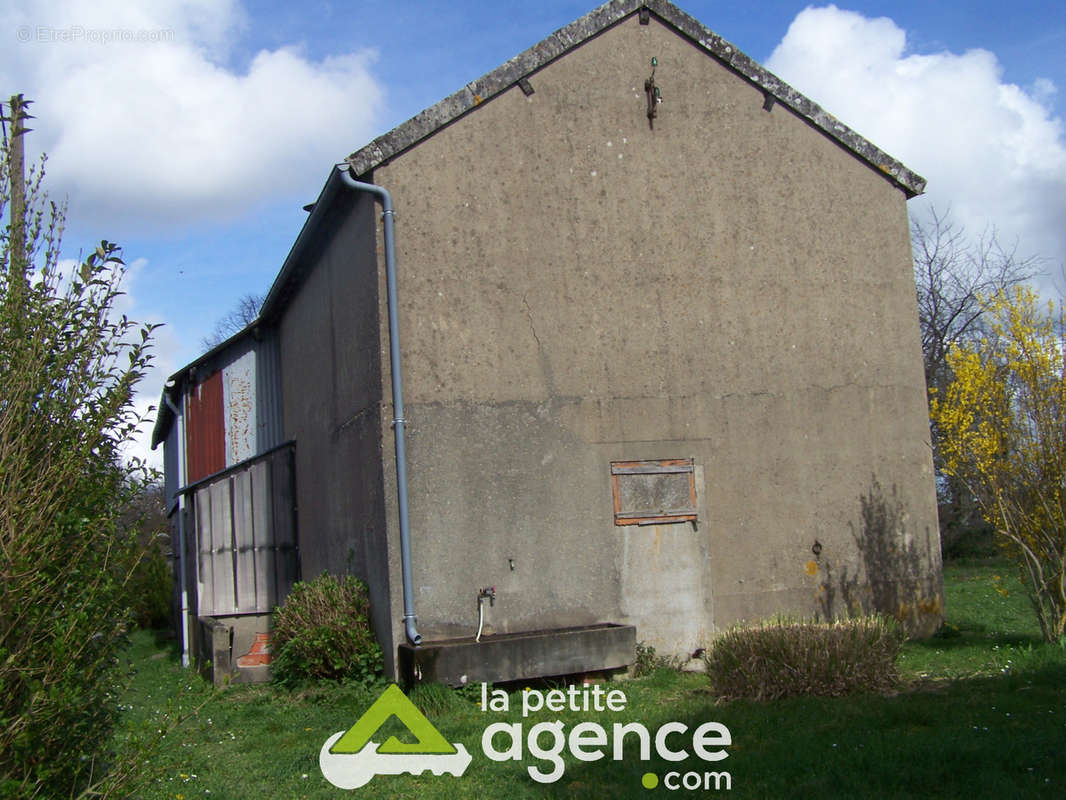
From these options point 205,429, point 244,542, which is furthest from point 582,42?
point 205,429

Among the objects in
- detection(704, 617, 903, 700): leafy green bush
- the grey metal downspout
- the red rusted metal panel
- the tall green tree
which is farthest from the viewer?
the red rusted metal panel

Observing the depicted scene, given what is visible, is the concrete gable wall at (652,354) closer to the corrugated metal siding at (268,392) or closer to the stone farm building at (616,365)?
the stone farm building at (616,365)

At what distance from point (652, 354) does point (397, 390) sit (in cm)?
287

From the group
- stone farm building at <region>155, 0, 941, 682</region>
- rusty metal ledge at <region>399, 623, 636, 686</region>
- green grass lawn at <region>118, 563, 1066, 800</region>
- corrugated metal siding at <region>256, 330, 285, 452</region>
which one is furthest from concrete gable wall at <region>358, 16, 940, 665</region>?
corrugated metal siding at <region>256, 330, 285, 452</region>

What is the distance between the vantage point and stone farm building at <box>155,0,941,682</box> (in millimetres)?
9758

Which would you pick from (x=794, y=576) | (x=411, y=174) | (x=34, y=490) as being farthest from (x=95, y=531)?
(x=794, y=576)

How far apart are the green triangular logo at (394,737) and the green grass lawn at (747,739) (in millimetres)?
181

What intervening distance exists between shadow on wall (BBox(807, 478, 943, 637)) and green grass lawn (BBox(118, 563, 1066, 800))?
0.98 metres

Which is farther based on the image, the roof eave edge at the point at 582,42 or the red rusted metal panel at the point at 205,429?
the red rusted metal panel at the point at 205,429

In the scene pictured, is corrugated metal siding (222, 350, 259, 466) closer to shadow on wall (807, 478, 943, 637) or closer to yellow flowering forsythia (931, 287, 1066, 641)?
shadow on wall (807, 478, 943, 637)

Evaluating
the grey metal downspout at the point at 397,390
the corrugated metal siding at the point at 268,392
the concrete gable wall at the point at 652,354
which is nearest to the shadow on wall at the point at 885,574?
the concrete gable wall at the point at 652,354

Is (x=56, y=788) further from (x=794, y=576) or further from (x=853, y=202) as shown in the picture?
(x=853, y=202)

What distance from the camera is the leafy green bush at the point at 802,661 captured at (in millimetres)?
8211

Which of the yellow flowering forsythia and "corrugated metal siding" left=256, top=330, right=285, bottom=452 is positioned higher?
"corrugated metal siding" left=256, top=330, right=285, bottom=452
